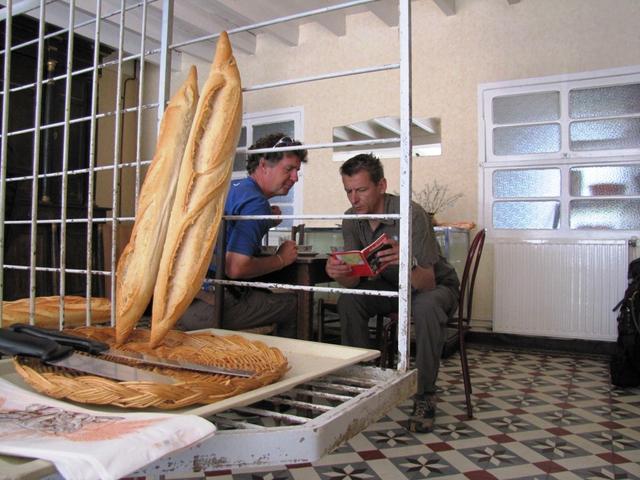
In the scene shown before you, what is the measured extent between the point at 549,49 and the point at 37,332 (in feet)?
14.9

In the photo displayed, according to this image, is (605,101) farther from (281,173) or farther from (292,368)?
(292,368)

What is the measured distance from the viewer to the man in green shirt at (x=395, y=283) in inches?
91.0

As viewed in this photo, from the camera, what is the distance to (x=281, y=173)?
2.14 m

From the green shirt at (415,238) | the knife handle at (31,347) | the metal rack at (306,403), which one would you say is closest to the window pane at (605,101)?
the green shirt at (415,238)

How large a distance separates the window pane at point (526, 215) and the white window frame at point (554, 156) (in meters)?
0.04

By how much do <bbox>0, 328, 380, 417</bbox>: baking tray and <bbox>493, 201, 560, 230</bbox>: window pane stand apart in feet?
12.4

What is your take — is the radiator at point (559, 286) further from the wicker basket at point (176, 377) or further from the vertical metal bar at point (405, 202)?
the wicker basket at point (176, 377)

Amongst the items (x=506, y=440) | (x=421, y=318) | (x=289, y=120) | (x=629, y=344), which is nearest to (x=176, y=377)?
(x=421, y=318)

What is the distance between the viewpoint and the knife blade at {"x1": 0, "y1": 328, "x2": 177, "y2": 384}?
68cm

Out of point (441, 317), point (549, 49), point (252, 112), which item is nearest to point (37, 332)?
point (441, 317)

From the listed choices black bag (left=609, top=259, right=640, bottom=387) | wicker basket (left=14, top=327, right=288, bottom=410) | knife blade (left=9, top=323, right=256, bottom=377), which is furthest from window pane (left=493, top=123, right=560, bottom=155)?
knife blade (left=9, top=323, right=256, bottom=377)

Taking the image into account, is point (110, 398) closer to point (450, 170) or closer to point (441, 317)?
point (441, 317)

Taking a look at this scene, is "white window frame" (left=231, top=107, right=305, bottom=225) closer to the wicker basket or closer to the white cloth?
the wicker basket

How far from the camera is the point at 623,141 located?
405cm
